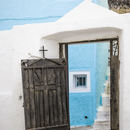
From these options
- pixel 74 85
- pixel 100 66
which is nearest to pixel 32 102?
pixel 74 85

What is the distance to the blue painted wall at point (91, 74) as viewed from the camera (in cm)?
386

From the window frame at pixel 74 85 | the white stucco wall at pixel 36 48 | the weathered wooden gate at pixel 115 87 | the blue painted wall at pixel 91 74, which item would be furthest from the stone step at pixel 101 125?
the white stucco wall at pixel 36 48

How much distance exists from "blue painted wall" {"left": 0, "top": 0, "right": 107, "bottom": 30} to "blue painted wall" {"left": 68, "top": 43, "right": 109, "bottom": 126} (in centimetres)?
106

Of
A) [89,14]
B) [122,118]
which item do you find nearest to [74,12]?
[89,14]

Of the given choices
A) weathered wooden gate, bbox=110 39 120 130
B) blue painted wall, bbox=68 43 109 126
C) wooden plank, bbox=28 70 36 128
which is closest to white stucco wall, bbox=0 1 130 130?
weathered wooden gate, bbox=110 39 120 130

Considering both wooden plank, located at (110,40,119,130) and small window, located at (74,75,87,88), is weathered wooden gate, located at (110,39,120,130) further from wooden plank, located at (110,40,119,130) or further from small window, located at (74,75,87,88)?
small window, located at (74,75,87,88)

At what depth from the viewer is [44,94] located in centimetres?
213

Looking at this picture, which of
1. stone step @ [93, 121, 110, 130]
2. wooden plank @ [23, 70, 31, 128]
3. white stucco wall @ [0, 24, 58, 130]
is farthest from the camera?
stone step @ [93, 121, 110, 130]

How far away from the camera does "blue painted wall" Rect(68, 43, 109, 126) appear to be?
3863mm

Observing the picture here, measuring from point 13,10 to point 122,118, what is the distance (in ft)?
10.7

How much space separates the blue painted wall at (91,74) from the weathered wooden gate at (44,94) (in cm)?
182

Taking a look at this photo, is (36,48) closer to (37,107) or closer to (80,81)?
(37,107)

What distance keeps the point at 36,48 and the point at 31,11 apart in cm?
148

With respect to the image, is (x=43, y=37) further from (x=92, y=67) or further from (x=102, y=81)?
(x=102, y=81)
